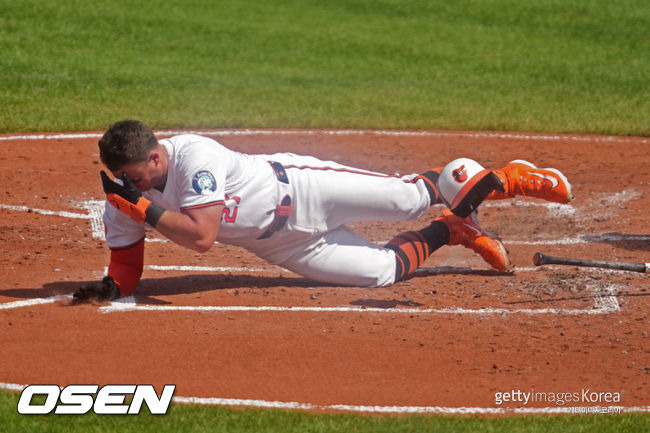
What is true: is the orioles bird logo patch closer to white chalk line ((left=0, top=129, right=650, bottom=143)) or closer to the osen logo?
the osen logo

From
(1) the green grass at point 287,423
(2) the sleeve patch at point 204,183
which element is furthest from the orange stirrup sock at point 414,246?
(1) the green grass at point 287,423

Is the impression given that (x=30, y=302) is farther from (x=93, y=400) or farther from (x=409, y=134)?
(x=409, y=134)

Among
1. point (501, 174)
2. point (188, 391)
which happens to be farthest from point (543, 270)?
point (188, 391)

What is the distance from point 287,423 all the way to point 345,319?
1.42 meters

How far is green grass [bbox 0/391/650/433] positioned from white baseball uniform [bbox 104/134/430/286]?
4.83 feet

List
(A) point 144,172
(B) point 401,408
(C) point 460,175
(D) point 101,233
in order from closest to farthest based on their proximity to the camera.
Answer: (B) point 401,408
(A) point 144,172
(C) point 460,175
(D) point 101,233

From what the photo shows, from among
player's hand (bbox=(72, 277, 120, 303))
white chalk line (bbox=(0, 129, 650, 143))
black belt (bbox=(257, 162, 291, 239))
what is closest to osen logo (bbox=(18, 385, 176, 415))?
player's hand (bbox=(72, 277, 120, 303))

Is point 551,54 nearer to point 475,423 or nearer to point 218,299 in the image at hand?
point 218,299

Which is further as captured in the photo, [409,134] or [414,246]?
[409,134]

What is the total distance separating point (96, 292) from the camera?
20.1ft

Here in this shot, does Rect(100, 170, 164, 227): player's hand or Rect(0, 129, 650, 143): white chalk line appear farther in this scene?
Rect(0, 129, 650, 143): white chalk line

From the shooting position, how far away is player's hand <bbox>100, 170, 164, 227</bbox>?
18.5 feet

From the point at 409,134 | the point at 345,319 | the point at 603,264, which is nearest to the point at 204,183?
the point at 345,319

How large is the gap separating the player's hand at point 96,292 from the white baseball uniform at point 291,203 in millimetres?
258
